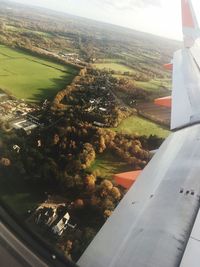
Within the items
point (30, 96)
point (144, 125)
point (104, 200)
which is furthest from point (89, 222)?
point (30, 96)

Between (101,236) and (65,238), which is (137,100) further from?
(101,236)

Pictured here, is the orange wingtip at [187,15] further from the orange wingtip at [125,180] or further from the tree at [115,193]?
the orange wingtip at [125,180]

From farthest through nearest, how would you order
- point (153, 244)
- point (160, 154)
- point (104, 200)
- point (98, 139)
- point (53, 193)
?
1. point (98, 139)
2. point (53, 193)
3. point (104, 200)
4. point (160, 154)
5. point (153, 244)

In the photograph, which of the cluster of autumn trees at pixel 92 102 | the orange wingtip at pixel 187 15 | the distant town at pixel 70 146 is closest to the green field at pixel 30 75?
the distant town at pixel 70 146

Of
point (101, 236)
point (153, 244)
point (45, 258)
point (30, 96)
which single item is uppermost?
point (153, 244)

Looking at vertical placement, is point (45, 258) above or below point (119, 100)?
above

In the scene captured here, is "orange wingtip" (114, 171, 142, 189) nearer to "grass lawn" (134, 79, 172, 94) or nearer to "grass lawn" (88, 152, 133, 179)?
"grass lawn" (88, 152, 133, 179)
